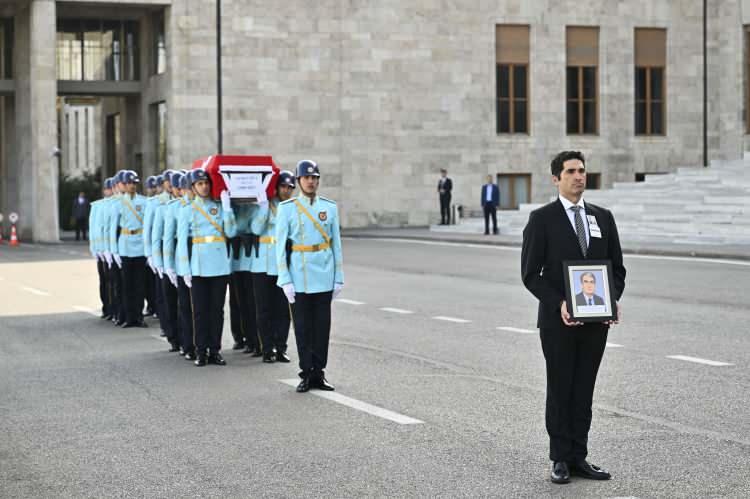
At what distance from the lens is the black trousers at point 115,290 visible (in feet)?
59.2

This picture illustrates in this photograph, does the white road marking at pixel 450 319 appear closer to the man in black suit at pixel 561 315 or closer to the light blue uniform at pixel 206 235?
the light blue uniform at pixel 206 235

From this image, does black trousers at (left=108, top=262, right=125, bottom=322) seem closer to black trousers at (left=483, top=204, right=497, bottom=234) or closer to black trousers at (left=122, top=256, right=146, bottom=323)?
black trousers at (left=122, top=256, right=146, bottom=323)

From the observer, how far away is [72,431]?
954cm

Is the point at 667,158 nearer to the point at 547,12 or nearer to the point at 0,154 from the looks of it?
the point at 547,12

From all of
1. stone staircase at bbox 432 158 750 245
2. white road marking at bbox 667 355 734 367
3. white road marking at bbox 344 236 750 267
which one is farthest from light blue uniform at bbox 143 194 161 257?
stone staircase at bbox 432 158 750 245

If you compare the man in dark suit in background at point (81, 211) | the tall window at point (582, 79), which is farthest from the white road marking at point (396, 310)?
the tall window at point (582, 79)

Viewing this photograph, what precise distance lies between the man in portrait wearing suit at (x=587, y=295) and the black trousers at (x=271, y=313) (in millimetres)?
6363

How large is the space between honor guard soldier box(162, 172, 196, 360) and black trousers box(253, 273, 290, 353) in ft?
2.38

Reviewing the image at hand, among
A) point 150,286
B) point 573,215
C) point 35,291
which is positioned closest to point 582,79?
point 35,291

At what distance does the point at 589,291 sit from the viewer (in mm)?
7590

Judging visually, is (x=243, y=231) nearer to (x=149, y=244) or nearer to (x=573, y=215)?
(x=149, y=244)

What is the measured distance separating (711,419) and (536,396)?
1.65 meters

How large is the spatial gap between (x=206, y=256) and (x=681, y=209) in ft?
89.7

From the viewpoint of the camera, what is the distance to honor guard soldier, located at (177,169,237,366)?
13.5 m
